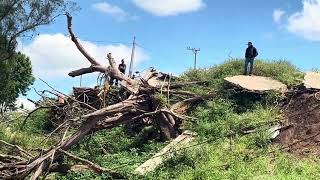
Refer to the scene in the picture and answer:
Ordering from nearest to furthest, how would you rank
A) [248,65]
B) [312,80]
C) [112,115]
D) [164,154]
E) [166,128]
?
1. [164,154]
2. [112,115]
3. [166,128]
4. [312,80]
5. [248,65]

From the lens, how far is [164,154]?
42.4ft

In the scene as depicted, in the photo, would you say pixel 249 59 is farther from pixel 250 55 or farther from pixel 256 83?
pixel 256 83

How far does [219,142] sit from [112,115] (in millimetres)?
3147

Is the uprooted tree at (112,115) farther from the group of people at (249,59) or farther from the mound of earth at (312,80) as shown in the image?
the mound of earth at (312,80)

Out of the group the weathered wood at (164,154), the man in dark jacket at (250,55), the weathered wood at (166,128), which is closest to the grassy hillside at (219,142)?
the weathered wood at (164,154)

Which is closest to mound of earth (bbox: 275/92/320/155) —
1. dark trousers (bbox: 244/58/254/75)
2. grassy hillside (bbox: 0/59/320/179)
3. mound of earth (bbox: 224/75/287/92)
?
grassy hillside (bbox: 0/59/320/179)

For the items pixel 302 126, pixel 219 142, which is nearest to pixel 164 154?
pixel 219 142

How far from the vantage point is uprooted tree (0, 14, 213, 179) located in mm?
12938

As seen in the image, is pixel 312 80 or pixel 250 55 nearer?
pixel 312 80

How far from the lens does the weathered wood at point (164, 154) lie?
1275cm

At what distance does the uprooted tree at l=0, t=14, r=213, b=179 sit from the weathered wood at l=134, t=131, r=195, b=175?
0.64 m

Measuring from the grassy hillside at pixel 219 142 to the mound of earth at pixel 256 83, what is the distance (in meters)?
0.23

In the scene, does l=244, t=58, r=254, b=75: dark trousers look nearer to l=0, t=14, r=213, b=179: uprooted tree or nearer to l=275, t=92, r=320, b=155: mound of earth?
l=0, t=14, r=213, b=179: uprooted tree

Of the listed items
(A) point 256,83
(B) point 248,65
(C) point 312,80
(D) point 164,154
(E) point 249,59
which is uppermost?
(E) point 249,59
